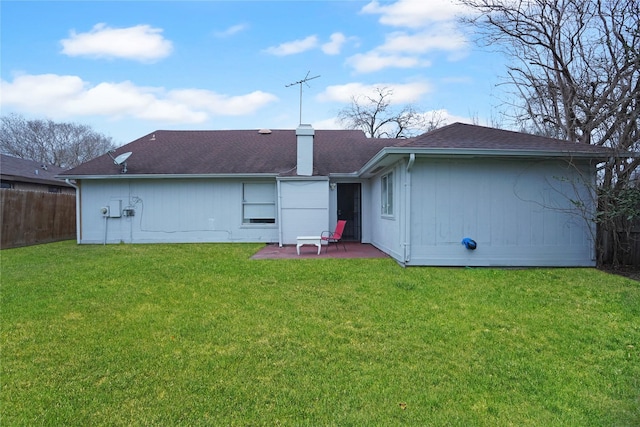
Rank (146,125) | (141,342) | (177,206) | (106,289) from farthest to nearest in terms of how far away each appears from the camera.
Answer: (146,125)
(177,206)
(106,289)
(141,342)

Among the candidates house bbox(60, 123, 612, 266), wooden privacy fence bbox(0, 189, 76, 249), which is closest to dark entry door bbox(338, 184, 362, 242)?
house bbox(60, 123, 612, 266)

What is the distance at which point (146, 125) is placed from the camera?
959 inches

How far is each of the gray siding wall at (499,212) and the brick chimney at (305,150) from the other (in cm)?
472

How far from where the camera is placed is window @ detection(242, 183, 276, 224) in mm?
12305

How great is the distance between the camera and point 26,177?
16641mm

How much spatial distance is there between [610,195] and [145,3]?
11.8 meters

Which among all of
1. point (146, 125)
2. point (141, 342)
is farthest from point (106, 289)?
point (146, 125)

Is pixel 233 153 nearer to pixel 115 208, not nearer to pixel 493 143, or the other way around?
pixel 115 208

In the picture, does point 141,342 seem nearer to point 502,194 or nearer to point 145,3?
point 502,194

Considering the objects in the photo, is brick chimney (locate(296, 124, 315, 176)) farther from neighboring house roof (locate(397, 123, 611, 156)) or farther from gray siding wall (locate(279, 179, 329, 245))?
neighboring house roof (locate(397, 123, 611, 156))

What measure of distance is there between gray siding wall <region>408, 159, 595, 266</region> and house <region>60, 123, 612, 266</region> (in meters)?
0.02

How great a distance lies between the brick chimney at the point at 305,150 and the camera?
11586 millimetres

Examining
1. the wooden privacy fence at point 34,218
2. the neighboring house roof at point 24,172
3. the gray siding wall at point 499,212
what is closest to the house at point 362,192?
the gray siding wall at point 499,212

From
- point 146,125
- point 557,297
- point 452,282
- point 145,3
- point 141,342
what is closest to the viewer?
point 141,342
